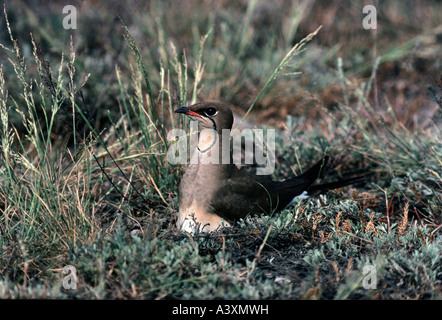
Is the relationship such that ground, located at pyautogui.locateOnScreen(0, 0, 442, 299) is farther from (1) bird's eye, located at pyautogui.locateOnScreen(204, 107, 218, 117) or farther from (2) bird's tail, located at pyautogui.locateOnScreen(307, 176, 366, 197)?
(1) bird's eye, located at pyautogui.locateOnScreen(204, 107, 218, 117)

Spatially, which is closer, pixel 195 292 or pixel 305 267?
pixel 195 292

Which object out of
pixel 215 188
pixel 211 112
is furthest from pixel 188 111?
pixel 215 188

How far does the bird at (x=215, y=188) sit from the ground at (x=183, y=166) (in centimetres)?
14

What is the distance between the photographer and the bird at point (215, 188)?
12.7 feet

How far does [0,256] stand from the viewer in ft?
10.7

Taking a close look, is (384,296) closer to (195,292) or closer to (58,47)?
(195,292)

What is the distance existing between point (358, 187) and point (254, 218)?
5.24 ft

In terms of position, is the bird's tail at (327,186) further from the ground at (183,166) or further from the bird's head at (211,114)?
the bird's head at (211,114)

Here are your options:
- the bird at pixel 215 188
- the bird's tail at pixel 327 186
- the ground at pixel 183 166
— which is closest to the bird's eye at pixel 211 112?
the bird at pixel 215 188

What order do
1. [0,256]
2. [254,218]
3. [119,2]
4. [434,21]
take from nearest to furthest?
[0,256]
[254,218]
[119,2]
[434,21]

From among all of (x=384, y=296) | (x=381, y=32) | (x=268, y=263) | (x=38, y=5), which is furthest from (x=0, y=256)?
(x=381, y=32)

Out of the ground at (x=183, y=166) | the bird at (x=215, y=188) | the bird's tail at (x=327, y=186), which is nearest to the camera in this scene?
the ground at (x=183, y=166)

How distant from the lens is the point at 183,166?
14.8ft
